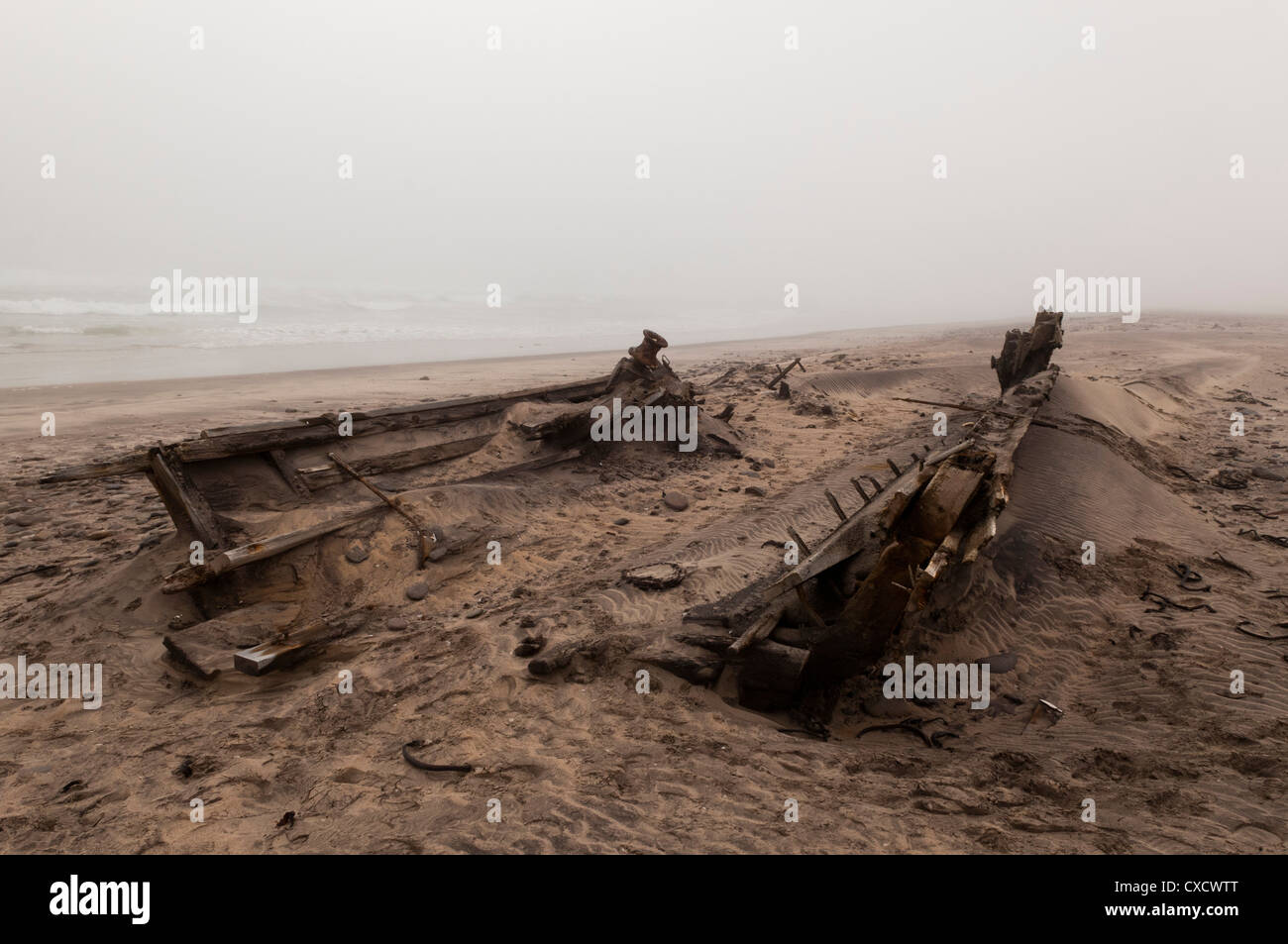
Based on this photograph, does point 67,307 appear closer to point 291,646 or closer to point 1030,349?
point 291,646

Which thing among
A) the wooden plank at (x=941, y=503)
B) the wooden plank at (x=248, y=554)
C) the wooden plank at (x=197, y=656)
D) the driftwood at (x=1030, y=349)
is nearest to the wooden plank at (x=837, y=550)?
the wooden plank at (x=941, y=503)

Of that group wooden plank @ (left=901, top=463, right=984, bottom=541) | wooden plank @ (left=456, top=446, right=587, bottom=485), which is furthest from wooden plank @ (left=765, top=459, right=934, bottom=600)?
wooden plank @ (left=456, top=446, right=587, bottom=485)

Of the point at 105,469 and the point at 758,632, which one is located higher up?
the point at 105,469

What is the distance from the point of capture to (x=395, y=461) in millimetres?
8234

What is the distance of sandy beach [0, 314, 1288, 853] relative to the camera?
343cm

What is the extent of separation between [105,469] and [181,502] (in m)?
0.65

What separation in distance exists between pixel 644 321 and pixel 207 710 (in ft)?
157

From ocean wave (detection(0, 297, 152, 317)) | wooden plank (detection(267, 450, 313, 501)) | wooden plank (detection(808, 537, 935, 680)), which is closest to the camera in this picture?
wooden plank (detection(808, 537, 935, 680))

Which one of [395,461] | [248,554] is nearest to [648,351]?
[395,461]

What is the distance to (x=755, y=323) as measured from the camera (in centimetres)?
5338

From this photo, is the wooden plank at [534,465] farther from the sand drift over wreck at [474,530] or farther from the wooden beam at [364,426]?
the wooden beam at [364,426]

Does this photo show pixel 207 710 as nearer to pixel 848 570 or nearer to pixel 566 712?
pixel 566 712

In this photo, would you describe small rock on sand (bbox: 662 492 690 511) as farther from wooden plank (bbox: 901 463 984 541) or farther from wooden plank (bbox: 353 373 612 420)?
wooden plank (bbox: 901 463 984 541)

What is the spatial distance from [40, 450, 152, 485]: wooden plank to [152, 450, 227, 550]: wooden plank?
84 mm
